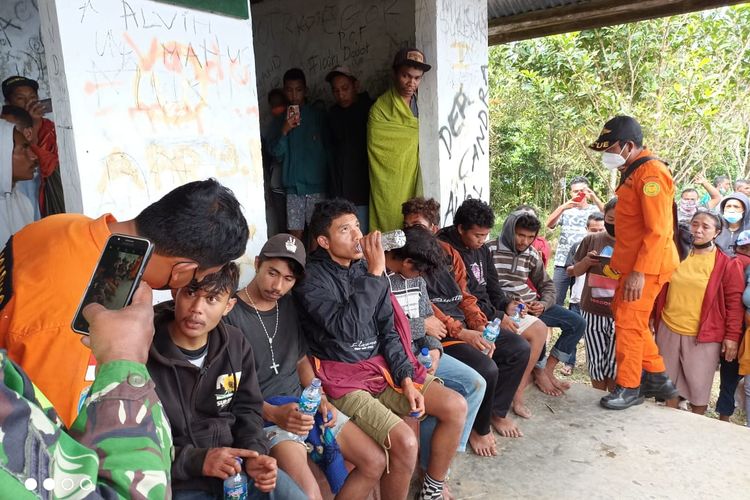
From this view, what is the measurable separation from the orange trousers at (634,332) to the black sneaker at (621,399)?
0.18ft

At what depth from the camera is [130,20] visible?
2578mm

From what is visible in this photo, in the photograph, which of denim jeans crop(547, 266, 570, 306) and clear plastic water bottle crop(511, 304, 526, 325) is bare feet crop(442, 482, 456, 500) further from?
denim jeans crop(547, 266, 570, 306)

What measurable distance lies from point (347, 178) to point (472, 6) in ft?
5.86

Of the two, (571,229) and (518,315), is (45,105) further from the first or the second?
(571,229)

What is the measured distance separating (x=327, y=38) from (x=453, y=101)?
1545 millimetres

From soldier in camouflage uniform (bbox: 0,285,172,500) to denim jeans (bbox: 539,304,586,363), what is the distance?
3.88 m

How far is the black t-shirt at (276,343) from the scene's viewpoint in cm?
251

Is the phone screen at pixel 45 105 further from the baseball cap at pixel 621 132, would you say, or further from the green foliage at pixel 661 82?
the green foliage at pixel 661 82

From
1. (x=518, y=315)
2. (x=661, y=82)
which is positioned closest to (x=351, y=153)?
(x=518, y=315)

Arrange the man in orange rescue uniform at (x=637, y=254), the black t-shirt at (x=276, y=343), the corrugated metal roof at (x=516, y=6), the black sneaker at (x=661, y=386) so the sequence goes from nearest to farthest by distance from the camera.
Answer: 1. the black t-shirt at (x=276, y=343)
2. the man in orange rescue uniform at (x=637, y=254)
3. the black sneaker at (x=661, y=386)
4. the corrugated metal roof at (x=516, y=6)

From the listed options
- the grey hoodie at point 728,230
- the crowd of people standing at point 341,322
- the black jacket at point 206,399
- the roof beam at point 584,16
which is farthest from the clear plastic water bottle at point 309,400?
the grey hoodie at point 728,230

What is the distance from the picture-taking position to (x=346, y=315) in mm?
2672

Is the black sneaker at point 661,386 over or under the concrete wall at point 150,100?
under

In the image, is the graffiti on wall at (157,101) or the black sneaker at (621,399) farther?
the black sneaker at (621,399)
